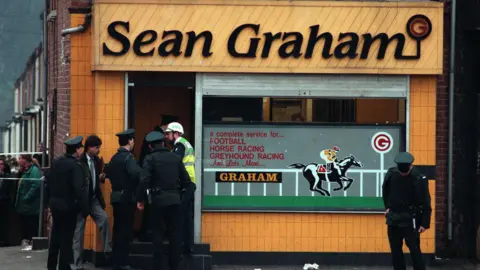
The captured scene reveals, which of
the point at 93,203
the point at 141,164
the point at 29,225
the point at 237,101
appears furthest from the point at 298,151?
the point at 29,225

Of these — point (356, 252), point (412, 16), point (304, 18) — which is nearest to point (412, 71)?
point (412, 16)

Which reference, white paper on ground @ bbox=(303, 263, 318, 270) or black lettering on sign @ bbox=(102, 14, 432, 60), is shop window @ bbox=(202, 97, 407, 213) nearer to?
black lettering on sign @ bbox=(102, 14, 432, 60)

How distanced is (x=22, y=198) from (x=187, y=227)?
522 centimetres

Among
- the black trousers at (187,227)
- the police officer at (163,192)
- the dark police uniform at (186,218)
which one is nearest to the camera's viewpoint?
the police officer at (163,192)

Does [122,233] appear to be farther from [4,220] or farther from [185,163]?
[4,220]

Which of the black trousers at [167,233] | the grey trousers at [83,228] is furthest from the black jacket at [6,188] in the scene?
the black trousers at [167,233]

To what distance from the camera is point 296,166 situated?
14.7m

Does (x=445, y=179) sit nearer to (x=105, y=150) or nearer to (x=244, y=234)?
(x=244, y=234)

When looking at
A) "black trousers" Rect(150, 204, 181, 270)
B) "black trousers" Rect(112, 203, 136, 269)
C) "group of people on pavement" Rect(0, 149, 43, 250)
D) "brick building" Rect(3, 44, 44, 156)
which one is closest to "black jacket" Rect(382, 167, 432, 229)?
"black trousers" Rect(150, 204, 181, 270)

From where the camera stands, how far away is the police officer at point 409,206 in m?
12.6

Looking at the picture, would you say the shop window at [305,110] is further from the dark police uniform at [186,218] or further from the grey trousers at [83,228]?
the grey trousers at [83,228]

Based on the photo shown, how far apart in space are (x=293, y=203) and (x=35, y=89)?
16.9 m

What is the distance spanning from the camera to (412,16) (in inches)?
571

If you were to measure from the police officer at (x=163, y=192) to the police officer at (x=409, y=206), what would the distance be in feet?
8.68
